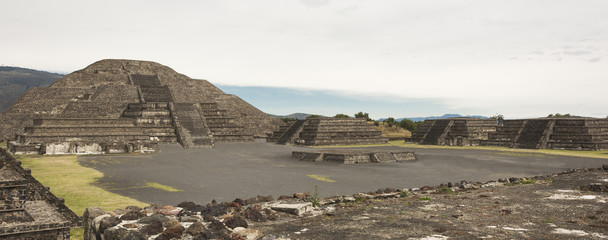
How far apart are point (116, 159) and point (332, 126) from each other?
2460cm

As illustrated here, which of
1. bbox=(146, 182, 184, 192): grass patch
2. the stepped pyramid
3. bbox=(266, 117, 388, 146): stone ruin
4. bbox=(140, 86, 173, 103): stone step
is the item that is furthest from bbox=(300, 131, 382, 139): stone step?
bbox=(146, 182, 184, 192): grass patch

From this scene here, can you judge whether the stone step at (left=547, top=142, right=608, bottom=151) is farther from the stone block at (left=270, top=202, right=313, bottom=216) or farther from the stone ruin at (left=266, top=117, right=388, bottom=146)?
the stone block at (left=270, top=202, right=313, bottom=216)

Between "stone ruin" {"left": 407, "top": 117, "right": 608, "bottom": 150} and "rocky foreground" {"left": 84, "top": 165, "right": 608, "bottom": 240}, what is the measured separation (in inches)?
1171

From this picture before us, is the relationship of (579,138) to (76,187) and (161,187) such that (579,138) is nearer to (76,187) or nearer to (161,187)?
(161,187)

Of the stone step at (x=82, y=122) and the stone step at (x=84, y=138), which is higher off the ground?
the stone step at (x=82, y=122)

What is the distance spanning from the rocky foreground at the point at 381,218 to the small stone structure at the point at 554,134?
2936 centimetres

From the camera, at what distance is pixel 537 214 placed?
9.98 m

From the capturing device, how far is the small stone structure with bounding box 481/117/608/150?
124 ft

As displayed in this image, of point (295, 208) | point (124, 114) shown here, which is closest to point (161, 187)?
point (295, 208)

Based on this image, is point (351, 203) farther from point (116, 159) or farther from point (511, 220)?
point (116, 159)

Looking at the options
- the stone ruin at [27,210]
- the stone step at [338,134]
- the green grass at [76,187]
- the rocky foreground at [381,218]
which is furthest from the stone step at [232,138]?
the stone ruin at [27,210]

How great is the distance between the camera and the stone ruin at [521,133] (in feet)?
126

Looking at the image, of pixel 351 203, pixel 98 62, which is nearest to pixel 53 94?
pixel 98 62

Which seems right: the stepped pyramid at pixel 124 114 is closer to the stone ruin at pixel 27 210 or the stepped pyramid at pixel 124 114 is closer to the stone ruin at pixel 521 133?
the stone ruin at pixel 521 133
